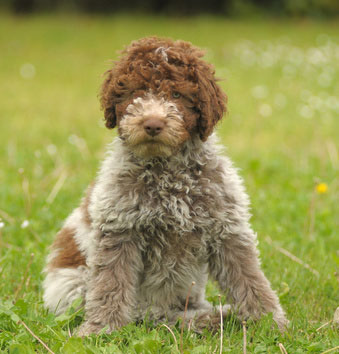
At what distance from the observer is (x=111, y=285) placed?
3.70m

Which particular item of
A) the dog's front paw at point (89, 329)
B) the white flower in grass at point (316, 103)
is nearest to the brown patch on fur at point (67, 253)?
the dog's front paw at point (89, 329)

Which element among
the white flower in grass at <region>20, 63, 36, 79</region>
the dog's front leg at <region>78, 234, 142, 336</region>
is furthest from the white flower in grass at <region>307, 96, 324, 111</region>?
the dog's front leg at <region>78, 234, 142, 336</region>

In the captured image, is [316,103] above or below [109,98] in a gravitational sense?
below

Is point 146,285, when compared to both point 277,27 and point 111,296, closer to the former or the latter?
point 111,296

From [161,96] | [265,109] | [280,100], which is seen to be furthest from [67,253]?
Answer: [280,100]

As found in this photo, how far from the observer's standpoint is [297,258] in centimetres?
497

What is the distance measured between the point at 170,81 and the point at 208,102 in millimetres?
→ 265

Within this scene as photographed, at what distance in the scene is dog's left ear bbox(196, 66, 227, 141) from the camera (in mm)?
3664

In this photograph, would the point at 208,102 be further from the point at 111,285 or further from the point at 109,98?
the point at 111,285

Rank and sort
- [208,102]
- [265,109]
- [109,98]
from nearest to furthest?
[208,102] < [109,98] < [265,109]

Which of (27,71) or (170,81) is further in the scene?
(27,71)

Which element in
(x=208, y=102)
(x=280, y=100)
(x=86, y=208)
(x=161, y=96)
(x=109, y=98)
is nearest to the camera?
(x=161, y=96)

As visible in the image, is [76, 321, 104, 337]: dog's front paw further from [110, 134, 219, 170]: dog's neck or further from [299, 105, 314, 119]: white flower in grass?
[299, 105, 314, 119]: white flower in grass

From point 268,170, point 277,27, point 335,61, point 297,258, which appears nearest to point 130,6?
point 277,27
